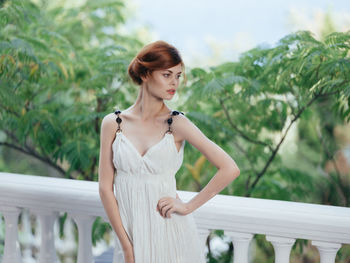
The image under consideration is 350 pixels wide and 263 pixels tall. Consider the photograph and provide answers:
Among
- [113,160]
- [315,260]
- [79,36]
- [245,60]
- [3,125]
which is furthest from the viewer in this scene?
[315,260]

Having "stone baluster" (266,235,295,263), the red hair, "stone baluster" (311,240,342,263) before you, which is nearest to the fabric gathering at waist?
the red hair

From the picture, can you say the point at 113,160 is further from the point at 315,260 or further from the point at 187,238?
the point at 315,260

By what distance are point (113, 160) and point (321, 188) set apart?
5708 millimetres

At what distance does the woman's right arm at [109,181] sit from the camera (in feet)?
5.79

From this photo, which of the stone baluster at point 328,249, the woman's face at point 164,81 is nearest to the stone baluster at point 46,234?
the woman's face at point 164,81

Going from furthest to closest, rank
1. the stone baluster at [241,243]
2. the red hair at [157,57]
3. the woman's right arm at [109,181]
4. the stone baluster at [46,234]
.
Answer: the stone baluster at [46,234]
the stone baluster at [241,243]
the woman's right arm at [109,181]
the red hair at [157,57]

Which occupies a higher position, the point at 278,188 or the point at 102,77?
the point at 102,77

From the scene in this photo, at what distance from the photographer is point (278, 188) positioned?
11.7ft

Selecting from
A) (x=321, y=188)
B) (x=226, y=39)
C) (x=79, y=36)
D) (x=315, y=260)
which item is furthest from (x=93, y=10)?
(x=226, y=39)

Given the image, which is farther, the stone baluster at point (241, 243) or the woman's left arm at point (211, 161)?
the stone baluster at point (241, 243)

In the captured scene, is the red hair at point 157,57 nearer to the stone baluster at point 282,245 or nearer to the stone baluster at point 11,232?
the stone baluster at point 282,245

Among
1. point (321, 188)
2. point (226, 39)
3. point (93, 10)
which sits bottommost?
point (321, 188)

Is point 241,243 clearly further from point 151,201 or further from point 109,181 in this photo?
point 109,181

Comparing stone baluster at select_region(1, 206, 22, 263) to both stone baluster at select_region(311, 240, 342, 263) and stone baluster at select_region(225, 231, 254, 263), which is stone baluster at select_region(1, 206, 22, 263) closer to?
stone baluster at select_region(225, 231, 254, 263)
